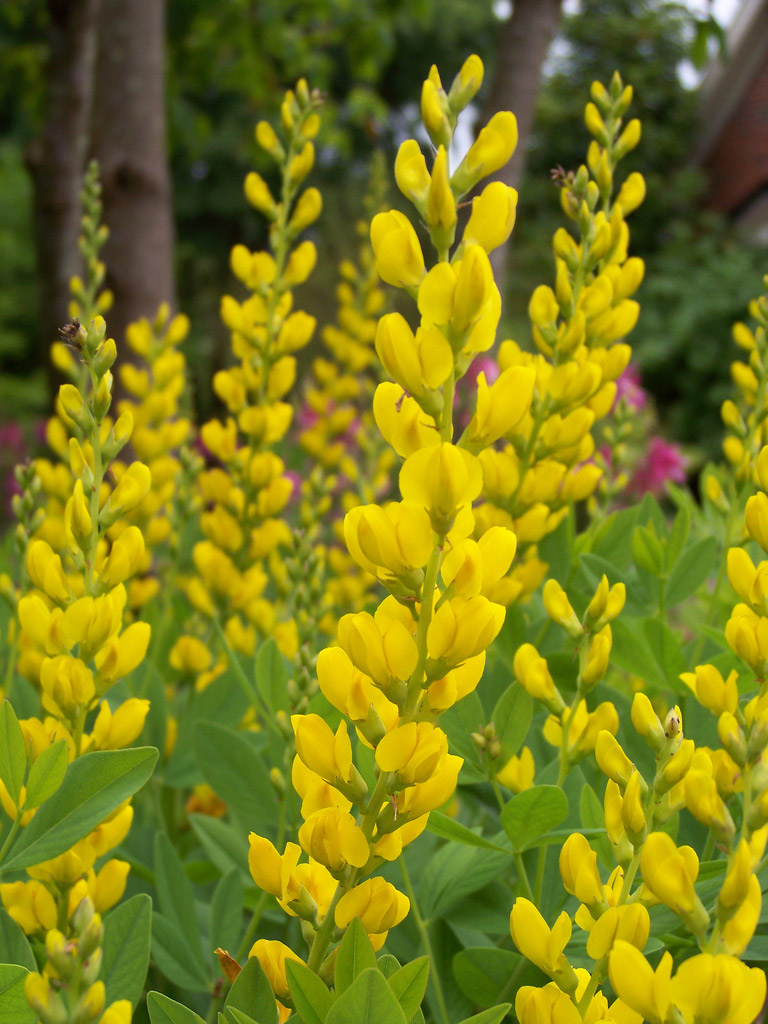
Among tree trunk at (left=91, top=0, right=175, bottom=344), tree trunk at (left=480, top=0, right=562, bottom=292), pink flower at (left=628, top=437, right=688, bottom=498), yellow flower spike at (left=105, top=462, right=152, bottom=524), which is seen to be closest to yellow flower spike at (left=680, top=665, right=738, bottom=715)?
yellow flower spike at (left=105, top=462, right=152, bottom=524)

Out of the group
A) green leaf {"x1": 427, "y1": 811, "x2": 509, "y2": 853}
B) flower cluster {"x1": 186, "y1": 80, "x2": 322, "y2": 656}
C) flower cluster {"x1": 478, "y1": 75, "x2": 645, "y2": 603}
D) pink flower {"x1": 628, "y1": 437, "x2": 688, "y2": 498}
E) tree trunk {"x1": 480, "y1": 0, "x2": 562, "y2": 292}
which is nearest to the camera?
green leaf {"x1": 427, "y1": 811, "x2": 509, "y2": 853}

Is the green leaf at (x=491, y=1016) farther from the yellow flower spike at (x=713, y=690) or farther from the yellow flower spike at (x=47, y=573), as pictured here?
the yellow flower spike at (x=47, y=573)

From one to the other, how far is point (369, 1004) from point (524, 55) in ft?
7.05

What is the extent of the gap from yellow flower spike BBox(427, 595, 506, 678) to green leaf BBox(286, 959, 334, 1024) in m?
0.13

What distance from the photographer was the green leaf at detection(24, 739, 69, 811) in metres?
0.44

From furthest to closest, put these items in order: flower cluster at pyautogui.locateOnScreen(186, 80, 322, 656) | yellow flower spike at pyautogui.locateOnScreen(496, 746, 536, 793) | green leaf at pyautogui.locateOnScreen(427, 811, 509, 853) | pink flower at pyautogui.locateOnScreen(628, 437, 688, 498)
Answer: pink flower at pyautogui.locateOnScreen(628, 437, 688, 498)
flower cluster at pyautogui.locateOnScreen(186, 80, 322, 656)
yellow flower spike at pyautogui.locateOnScreen(496, 746, 536, 793)
green leaf at pyautogui.locateOnScreen(427, 811, 509, 853)

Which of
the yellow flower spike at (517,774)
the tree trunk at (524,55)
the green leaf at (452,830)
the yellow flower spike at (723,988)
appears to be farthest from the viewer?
the tree trunk at (524,55)

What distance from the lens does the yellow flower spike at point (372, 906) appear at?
0.38 metres

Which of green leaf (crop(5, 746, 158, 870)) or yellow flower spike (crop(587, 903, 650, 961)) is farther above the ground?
yellow flower spike (crop(587, 903, 650, 961))

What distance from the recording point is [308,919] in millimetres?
402

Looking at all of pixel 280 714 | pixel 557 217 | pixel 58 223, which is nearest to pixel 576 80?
pixel 557 217

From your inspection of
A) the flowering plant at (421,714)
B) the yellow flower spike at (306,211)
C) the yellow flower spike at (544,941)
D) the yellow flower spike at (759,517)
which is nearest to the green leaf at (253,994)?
the flowering plant at (421,714)

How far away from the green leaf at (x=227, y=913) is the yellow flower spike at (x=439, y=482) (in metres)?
0.33

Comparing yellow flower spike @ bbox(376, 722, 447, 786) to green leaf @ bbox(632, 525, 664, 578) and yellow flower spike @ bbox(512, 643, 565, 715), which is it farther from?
green leaf @ bbox(632, 525, 664, 578)
